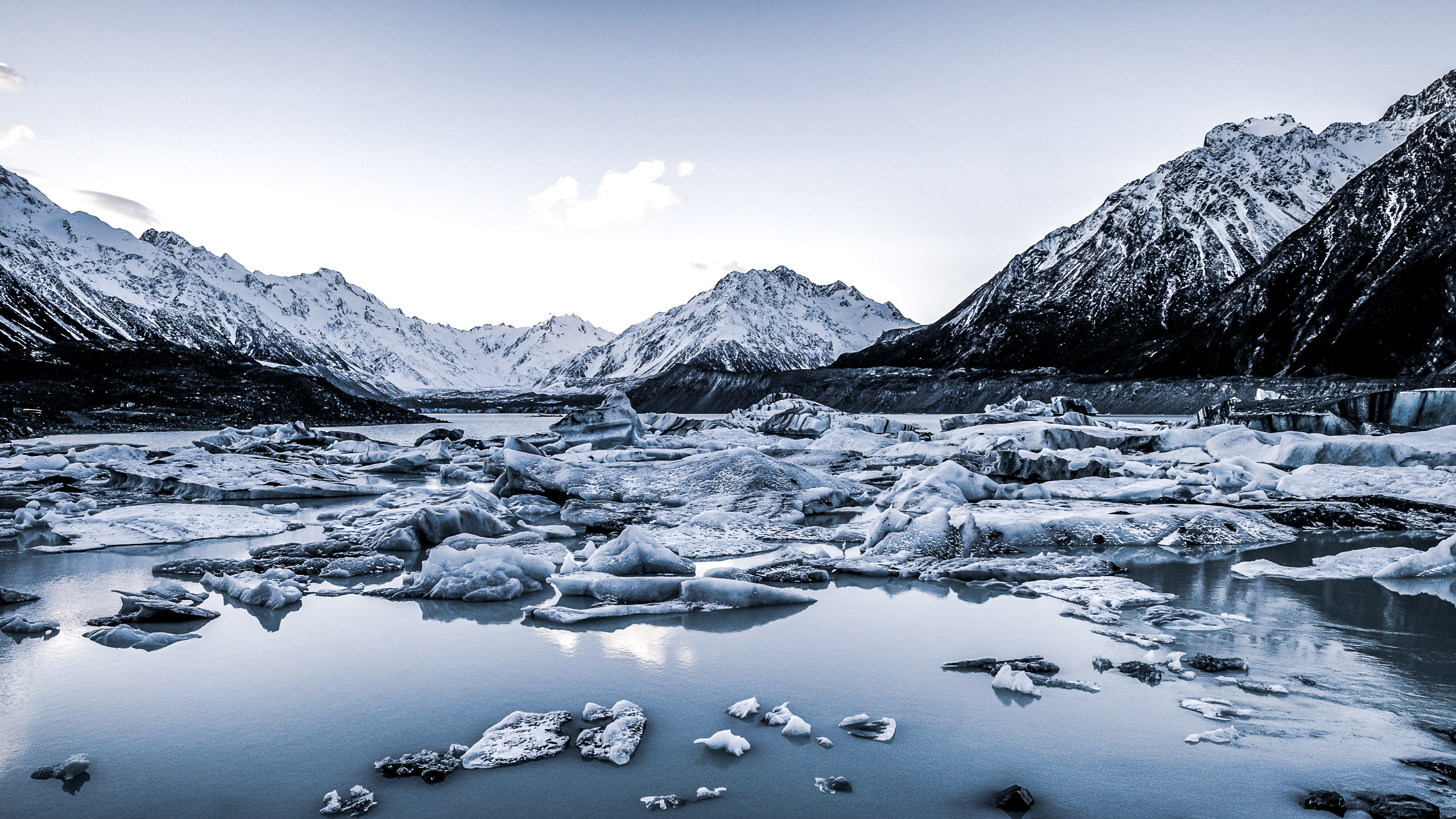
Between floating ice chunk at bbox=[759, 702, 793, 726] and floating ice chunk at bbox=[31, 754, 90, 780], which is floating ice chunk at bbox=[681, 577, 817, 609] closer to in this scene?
floating ice chunk at bbox=[759, 702, 793, 726]

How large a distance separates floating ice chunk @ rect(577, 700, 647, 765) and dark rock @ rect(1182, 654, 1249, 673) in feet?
13.0

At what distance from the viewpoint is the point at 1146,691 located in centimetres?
526

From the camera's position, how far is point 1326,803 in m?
3.71

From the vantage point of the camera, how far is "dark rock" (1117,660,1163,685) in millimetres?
5469

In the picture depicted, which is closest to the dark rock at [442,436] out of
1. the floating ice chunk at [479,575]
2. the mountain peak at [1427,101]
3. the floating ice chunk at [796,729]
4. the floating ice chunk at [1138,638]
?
the floating ice chunk at [479,575]

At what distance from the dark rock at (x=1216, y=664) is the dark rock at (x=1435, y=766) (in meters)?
1.52

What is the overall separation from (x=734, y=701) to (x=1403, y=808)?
336cm

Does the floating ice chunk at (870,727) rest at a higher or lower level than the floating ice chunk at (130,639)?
higher

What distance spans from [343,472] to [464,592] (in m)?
16.1

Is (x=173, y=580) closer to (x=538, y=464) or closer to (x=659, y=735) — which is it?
(x=659, y=735)

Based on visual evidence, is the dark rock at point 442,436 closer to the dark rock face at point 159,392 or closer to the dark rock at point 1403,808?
the dark rock face at point 159,392

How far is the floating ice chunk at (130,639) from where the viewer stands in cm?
627

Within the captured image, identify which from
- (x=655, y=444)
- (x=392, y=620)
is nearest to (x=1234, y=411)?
(x=655, y=444)

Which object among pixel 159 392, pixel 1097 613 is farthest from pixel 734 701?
pixel 159 392
